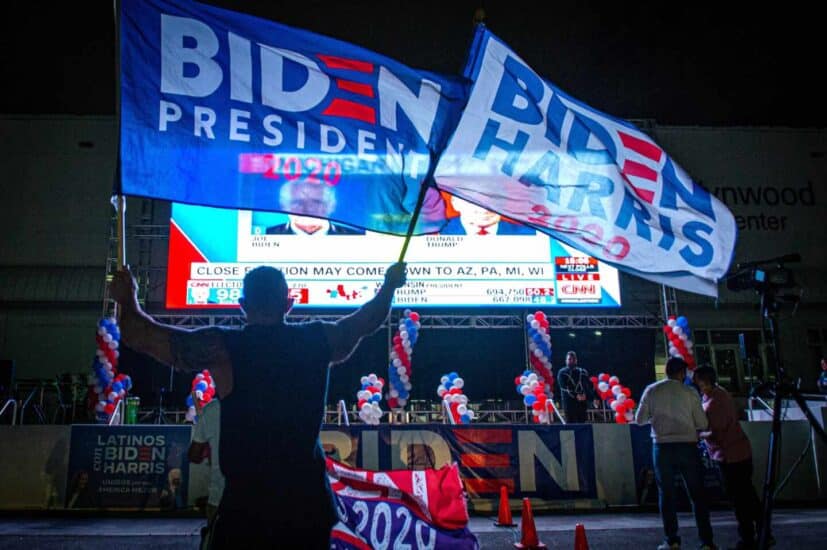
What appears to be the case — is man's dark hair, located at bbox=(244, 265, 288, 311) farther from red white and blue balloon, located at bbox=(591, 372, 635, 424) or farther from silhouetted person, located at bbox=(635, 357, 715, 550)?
red white and blue balloon, located at bbox=(591, 372, 635, 424)

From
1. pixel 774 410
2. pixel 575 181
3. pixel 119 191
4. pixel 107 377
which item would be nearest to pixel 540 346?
pixel 107 377

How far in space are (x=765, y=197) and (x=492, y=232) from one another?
37.7 feet

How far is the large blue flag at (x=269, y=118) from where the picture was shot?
371cm

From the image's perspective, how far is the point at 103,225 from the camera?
20.8 metres

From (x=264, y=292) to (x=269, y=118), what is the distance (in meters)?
1.72

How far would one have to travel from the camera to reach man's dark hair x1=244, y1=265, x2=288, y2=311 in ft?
7.99

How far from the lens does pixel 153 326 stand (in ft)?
7.91

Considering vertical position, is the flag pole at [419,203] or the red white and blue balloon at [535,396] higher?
the flag pole at [419,203]

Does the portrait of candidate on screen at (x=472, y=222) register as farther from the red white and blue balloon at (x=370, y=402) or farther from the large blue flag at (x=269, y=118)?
the large blue flag at (x=269, y=118)

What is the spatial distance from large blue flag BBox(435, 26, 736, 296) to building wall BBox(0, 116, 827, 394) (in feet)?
50.6

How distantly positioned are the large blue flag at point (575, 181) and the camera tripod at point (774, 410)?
2.26 ft

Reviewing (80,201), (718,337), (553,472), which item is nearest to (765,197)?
(718,337)

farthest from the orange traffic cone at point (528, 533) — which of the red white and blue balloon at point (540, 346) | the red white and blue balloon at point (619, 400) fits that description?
the red white and blue balloon at point (540, 346)

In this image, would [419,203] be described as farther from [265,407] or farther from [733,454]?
[733,454]
